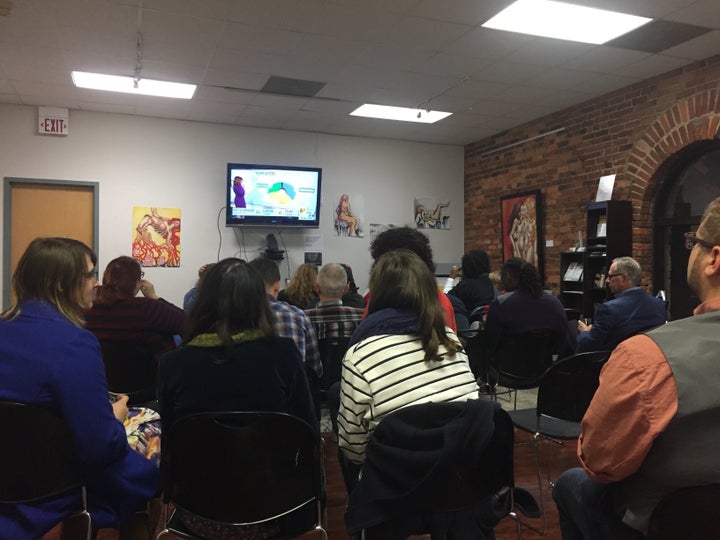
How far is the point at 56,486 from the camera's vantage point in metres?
1.60

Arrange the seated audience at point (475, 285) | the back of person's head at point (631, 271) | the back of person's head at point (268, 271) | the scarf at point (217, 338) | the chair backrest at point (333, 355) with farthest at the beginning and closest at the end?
the seated audience at point (475, 285), the back of person's head at point (631, 271), the chair backrest at point (333, 355), the back of person's head at point (268, 271), the scarf at point (217, 338)

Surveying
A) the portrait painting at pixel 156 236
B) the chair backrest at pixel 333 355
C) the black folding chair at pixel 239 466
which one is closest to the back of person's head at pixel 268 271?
the chair backrest at pixel 333 355

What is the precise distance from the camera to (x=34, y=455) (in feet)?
5.10

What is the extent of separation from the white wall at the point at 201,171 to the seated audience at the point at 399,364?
521cm

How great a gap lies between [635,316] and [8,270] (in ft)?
20.0

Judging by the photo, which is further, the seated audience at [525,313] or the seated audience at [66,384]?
the seated audience at [525,313]

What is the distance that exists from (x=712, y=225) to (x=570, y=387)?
4.78ft

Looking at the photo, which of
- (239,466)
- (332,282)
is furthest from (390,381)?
(332,282)

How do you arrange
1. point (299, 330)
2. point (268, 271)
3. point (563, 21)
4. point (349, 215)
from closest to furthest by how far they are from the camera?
point (299, 330) < point (268, 271) < point (563, 21) < point (349, 215)

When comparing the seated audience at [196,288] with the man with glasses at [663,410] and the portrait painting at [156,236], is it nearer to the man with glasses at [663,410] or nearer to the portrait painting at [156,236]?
the man with glasses at [663,410]

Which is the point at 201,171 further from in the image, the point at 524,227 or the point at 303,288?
the point at 524,227

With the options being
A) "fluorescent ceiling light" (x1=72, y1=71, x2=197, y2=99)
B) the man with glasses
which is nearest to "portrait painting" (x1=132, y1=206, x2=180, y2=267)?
"fluorescent ceiling light" (x1=72, y1=71, x2=197, y2=99)

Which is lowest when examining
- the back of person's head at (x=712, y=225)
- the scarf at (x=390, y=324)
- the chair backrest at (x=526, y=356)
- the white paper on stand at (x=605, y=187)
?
the chair backrest at (x=526, y=356)

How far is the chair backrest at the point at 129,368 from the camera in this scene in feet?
9.72
